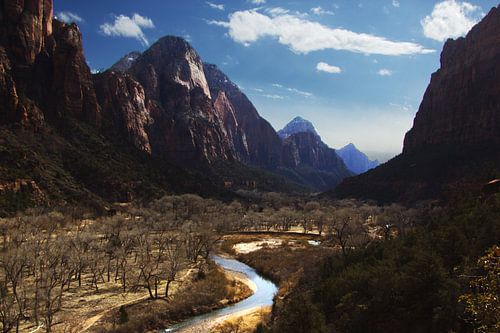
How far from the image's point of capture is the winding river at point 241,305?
151 feet

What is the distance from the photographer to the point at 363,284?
3825cm

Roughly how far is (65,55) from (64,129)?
41998 millimetres

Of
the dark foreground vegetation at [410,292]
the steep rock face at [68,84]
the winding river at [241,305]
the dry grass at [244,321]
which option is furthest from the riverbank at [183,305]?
the steep rock face at [68,84]

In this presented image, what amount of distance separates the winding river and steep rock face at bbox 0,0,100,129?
Result: 390 feet

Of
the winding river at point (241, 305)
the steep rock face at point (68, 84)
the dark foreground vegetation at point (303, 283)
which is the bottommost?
the winding river at point (241, 305)

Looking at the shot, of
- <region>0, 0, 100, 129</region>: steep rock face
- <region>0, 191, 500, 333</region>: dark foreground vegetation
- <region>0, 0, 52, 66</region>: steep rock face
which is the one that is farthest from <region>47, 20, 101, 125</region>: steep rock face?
<region>0, 191, 500, 333</region>: dark foreground vegetation

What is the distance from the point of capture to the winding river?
46097 millimetres

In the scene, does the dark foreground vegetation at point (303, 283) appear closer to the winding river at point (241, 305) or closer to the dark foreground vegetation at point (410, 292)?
the dark foreground vegetation at point (410, 292)

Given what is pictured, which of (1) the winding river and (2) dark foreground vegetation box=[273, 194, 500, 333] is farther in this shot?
(1) the winding river

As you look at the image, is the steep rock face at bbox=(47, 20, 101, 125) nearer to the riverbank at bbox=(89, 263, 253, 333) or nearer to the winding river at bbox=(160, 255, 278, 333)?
the winding river at bbox=(160, 255, 278, 333)

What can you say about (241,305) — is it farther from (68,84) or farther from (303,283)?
(68,84)

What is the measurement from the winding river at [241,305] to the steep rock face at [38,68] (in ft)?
390

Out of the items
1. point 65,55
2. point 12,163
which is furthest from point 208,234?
point 65,55

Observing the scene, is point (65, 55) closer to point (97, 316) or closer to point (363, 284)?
point (97, 316)
